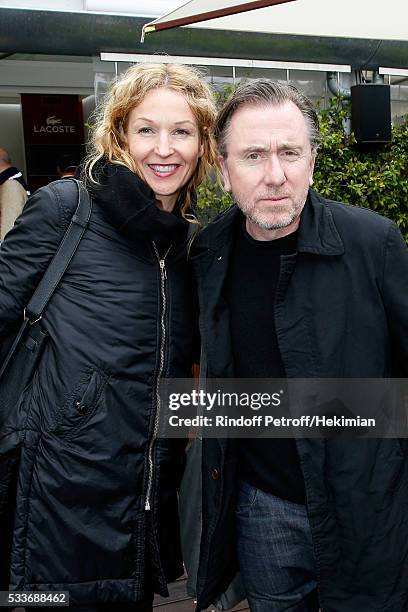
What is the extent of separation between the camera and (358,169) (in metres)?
5.58

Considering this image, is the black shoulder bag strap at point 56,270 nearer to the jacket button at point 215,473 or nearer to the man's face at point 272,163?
the man's face at point 272,163

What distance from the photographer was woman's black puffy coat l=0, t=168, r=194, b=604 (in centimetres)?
175

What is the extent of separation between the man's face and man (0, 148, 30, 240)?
4.75 meters

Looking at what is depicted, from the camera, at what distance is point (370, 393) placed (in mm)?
1732

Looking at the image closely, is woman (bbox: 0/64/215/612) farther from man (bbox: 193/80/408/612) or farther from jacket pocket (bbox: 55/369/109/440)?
man (bbox: 193/80/408/612)

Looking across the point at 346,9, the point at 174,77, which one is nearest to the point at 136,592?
the point at 174,77

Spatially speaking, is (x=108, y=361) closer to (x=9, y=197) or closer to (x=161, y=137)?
(x=161, y=137)

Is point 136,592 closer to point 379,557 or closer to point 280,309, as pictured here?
point 379,557

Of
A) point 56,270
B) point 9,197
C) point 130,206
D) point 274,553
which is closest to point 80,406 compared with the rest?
point 56,270

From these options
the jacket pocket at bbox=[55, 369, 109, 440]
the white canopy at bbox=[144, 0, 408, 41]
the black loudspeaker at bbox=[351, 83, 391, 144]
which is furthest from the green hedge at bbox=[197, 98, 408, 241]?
the jacket pocket at bbox=[55, 369, 109, 440]

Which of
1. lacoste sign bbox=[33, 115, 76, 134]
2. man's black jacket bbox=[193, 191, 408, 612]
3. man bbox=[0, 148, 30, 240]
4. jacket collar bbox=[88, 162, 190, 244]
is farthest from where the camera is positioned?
lacoste sign bbox=[33, 115, 76, 134]

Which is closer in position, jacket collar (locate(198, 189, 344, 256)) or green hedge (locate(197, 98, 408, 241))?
A: jacket collar (locate(198, 189, 344, 256))

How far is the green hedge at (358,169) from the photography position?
219 inches

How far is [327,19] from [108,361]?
2238 mm
